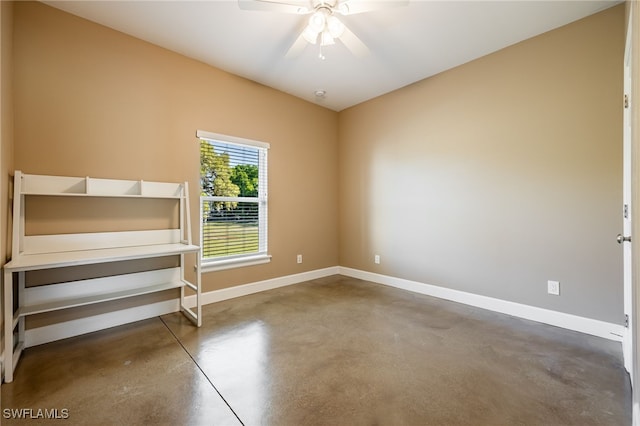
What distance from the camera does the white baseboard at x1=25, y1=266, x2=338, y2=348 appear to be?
7.37ft

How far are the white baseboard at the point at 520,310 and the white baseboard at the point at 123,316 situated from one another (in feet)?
5.90

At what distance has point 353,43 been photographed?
269 centimetres

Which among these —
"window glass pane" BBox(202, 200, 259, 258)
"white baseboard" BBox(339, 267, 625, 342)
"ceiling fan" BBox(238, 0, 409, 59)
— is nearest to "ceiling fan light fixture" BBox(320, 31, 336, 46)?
"ceiling fan" BBox(238, 0, 409, 59)

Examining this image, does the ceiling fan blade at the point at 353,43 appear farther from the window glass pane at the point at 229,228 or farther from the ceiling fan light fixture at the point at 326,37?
the window glass pane at the point at 229,228

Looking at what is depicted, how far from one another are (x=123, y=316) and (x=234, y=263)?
1.18m

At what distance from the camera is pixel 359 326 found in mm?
2615

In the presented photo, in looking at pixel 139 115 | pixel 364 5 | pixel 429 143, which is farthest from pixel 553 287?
pixel 139 115

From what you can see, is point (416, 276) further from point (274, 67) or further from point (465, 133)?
point (274, 67)

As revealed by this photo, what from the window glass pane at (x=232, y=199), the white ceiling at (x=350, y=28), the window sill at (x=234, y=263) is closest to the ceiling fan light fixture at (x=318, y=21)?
the white ceiling at (x=350, y=28)

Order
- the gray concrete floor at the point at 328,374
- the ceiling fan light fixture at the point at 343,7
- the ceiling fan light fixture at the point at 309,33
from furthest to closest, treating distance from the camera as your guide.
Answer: the ceiling fan light fixture at the point at 309,33 → the ceiling fan light fixture at the point at 343,7 → the gray concrete floor at the point at 328,374

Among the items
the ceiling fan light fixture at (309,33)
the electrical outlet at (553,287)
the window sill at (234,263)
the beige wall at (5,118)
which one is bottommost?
the electrical outlet at (553,287)

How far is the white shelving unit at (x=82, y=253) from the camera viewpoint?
1.93 m

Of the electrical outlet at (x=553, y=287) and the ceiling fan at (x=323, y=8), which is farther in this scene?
the electrical outlet at (x=553, y=287)

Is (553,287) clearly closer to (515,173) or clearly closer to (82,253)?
(515,173)
